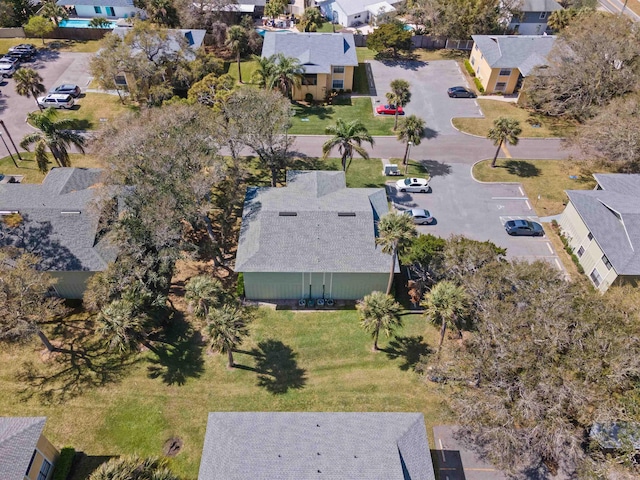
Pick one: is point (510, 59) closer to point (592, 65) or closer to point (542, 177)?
point (592, 65)

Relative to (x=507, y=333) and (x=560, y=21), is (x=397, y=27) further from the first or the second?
(x=507, y=333)

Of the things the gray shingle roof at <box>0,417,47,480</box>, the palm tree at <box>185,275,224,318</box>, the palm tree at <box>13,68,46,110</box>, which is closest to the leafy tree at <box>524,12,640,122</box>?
the palm tree at <box>185,275,224,318</box>

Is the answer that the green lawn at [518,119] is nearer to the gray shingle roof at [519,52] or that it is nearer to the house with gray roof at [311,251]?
the gray shingle roof at [519,52]

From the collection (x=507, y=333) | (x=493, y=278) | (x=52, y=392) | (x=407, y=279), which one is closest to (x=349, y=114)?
(x=407, y=279)

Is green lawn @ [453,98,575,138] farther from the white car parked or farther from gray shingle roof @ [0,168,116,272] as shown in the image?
gray shingle roof @ [0,168,116,272]

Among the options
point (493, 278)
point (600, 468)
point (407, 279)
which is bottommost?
point (407, 279)

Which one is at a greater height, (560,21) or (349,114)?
(560,21)
